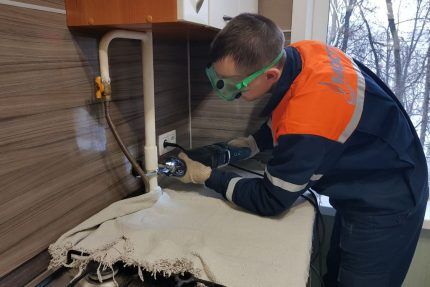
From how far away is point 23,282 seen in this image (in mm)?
750

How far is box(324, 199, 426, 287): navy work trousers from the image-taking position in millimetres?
1059

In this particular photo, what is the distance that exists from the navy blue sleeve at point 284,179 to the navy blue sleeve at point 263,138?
0.34 metres

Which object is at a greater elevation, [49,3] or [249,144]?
[49,3]

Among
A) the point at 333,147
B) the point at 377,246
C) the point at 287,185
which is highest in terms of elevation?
the point at 333,147

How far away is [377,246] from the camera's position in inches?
42.1

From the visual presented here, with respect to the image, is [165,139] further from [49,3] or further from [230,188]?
[49,3]

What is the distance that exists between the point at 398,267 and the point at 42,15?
4.10 ft

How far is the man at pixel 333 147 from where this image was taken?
0.90 metres

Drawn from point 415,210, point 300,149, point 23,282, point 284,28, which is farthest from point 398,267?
point 23,282

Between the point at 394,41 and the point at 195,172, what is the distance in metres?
1.01

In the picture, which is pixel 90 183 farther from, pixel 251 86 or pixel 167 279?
pixel 251 86

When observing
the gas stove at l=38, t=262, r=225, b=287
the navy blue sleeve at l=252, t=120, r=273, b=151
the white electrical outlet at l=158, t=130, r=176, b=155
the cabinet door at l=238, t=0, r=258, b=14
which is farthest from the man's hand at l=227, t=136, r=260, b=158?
the gas stove at l=38, t=262, r=225, b=287

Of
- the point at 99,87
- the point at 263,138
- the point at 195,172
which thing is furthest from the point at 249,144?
the point at 99,87

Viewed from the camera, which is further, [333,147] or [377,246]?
[377,246]
